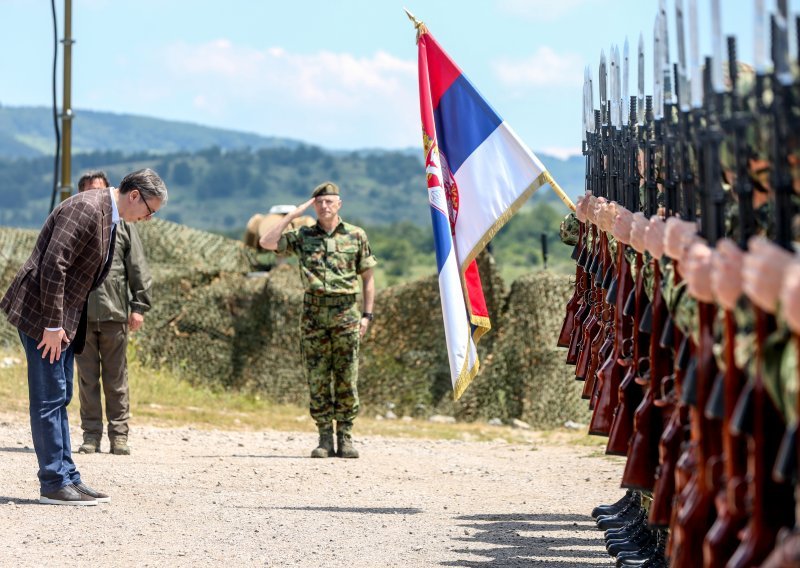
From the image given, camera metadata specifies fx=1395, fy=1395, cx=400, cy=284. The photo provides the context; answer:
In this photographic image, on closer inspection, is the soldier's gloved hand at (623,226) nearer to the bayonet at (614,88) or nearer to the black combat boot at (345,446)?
the bayonet at (614,88)

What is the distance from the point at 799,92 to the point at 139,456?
25.4 feet

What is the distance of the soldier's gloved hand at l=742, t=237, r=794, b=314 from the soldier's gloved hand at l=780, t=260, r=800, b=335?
0.25ft

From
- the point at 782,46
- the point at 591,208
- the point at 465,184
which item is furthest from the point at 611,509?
the point at 782,46

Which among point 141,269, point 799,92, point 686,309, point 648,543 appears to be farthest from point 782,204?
point 141,269

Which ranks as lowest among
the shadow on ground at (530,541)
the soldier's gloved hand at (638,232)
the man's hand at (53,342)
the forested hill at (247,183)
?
the shadow on ground at (530,541)

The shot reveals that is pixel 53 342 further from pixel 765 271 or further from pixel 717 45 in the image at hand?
pixel 765 271

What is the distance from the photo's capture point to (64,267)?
24.6ft

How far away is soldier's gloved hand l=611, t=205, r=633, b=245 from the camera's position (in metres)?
5.27

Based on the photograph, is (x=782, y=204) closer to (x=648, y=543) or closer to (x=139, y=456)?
(x=648, y=543)

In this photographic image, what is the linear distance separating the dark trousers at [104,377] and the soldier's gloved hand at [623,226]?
585cm

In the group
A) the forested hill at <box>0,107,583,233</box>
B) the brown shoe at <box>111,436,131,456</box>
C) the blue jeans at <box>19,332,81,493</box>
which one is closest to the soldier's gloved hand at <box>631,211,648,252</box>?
the blue jeans at <box>19,332,81,493</box>

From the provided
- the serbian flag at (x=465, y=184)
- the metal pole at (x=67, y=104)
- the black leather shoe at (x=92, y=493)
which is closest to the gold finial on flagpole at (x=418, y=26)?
the serbian flag at (x=465, y=184)

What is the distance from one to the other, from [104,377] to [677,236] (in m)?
6.89

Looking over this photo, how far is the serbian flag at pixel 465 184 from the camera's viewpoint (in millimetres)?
8445
